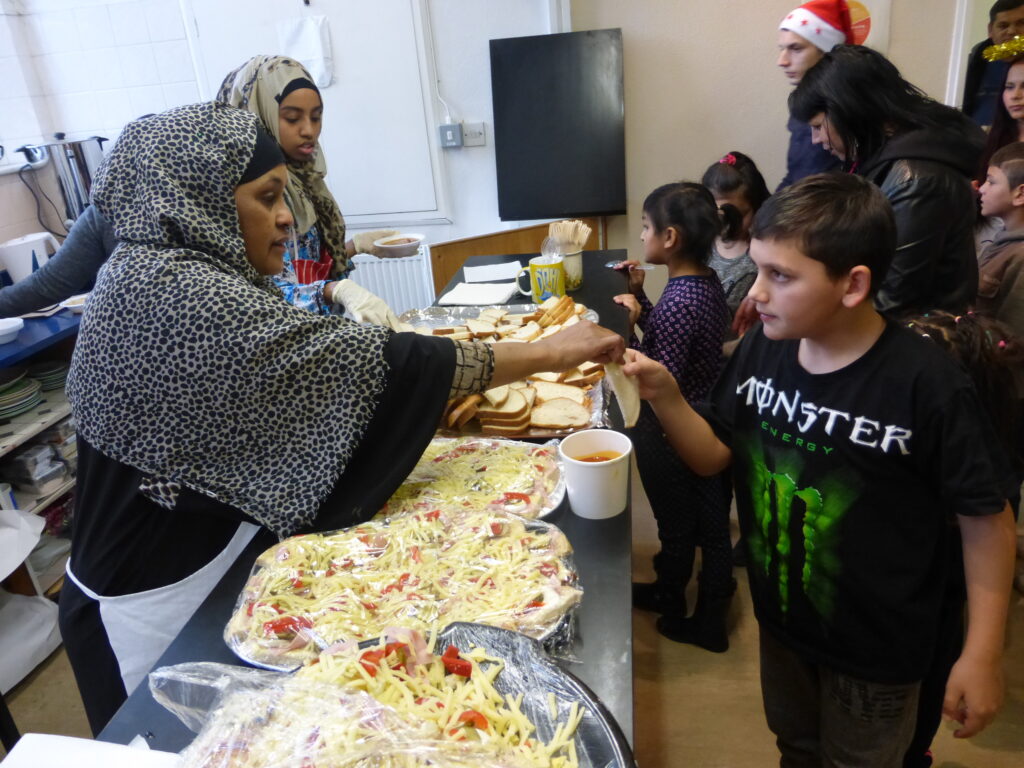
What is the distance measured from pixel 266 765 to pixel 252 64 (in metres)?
2.16

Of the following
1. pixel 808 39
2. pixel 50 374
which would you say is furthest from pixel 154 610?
pixel 808 39

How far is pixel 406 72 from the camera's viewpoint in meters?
4.17

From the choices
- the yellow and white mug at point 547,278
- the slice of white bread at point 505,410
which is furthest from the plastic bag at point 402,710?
the yellow and white mug at point 547,278

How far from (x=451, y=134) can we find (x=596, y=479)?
3.58 metres

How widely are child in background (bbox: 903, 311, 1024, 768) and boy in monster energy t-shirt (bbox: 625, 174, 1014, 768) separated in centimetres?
7

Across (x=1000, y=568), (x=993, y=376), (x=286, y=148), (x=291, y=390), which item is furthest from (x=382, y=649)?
(x=286, y=148)

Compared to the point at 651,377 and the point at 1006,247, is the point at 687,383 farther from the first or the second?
the point at 1006,247

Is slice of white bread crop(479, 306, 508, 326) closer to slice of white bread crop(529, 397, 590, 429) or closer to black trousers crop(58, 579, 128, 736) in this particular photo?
slice of white bread crop(529, 397, 590, 429)

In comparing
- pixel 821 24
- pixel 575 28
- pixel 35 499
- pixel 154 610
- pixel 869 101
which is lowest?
pixel 35 499

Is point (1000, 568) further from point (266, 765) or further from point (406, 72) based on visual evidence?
point (406, 72)

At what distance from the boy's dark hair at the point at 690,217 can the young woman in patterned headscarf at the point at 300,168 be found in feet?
2.98

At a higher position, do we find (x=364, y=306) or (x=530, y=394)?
(x=364, y=306)

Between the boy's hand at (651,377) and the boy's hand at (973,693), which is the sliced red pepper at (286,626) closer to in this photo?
the boy's hand at (651,377)

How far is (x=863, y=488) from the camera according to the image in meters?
1.12
